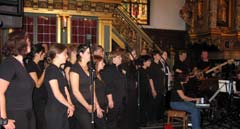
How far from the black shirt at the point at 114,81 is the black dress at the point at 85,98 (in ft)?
3.66

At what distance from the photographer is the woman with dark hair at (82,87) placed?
5.15m

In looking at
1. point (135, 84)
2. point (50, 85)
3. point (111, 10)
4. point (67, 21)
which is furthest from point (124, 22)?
point (50, 85)

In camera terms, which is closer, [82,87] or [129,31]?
[82,87]

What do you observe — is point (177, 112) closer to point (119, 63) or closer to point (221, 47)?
point (119, 63)

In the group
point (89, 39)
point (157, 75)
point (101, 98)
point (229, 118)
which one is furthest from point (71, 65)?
point (229, 118)

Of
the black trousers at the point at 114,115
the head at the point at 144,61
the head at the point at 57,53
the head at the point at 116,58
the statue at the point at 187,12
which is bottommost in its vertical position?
the black trousers at the point at 114,115

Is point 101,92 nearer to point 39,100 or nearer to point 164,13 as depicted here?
point 39,100

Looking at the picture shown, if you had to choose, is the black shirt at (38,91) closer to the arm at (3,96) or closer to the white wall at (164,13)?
the arm at (3,96)

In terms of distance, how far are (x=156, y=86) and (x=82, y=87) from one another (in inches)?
150

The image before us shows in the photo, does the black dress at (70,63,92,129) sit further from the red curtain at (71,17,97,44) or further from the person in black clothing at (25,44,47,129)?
the red curtain at (71,17,97,44)

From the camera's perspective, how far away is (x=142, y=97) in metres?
8.67

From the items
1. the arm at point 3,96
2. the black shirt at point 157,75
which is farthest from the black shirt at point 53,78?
the black shirt at point 157,75

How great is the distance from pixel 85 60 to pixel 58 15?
5808mm

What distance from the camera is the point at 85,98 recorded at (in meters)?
5.25
